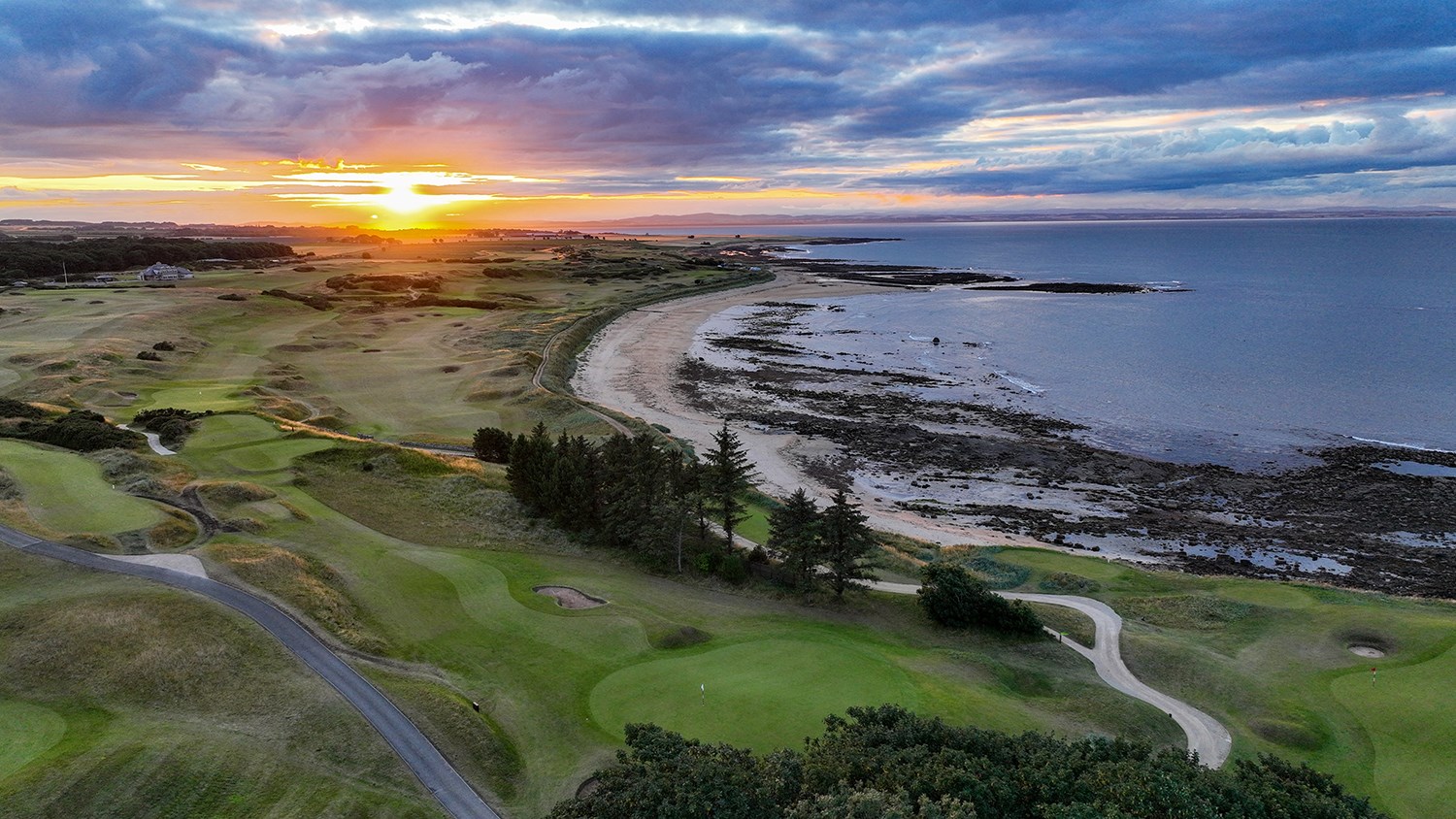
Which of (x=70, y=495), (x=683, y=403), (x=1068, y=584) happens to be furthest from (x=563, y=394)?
(x=1068, y=584)

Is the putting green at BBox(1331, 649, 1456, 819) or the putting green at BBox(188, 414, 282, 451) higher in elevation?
the putting green at BBox(188, 414, 282, 451)

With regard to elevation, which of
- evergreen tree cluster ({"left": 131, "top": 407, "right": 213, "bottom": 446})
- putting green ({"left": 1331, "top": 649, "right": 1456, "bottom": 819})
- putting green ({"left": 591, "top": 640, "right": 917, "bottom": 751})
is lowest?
putting green ({"left": 1331, "top": 649, "right": 1456, "bottom": 819})

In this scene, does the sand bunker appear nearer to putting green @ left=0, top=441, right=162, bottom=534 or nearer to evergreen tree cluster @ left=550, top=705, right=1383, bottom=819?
evergreen tree cluster @ left=550, top=705, right=1383, bottom=819

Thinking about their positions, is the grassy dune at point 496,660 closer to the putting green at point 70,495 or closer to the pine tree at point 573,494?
the putting green at point 70,495

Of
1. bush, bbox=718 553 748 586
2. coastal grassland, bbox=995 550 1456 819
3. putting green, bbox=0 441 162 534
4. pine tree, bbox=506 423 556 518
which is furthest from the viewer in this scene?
pine tree, bbox=506 423 556 518

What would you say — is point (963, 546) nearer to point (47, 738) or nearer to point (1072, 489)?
point (1072, 489)

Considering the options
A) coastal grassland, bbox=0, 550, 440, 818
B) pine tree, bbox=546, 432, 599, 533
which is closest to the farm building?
pine tree, bbox=546, 432, 599, 533

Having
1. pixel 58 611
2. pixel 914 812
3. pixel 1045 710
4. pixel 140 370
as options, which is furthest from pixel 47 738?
pixel 140 370
